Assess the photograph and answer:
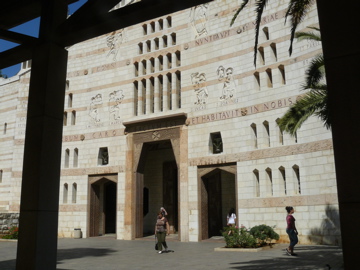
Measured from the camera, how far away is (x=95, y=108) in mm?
26688

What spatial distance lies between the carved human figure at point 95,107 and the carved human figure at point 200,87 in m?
7.32

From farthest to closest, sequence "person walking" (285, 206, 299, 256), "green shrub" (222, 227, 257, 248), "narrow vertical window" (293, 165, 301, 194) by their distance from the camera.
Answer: "narrow vertical window" (293, 165, 301, 194)
"green shrub" (222, 227, 257, 248)
"person walking" (285, 206, 299, 256)

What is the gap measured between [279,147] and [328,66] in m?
15.7

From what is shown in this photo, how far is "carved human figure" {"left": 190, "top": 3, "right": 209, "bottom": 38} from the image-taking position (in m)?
23.3

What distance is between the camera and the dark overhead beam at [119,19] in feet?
17.4

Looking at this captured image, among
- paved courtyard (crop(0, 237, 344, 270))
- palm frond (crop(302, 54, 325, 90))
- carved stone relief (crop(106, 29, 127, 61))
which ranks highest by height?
carved stone relief (crop(106, 29, 127, 61))

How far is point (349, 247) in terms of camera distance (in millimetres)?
3525

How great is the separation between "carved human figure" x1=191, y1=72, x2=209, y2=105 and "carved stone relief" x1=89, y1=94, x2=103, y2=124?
7.27m

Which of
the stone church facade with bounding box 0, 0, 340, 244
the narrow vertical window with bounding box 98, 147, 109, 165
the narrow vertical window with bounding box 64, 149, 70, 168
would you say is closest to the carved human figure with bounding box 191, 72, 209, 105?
the stone church facade with bounding box 0, 0, 340, 244

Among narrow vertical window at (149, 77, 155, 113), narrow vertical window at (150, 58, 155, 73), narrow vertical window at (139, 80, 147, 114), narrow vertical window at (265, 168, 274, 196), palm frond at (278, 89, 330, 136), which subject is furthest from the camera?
narrow vertical window at (150, 58, 155, 73)

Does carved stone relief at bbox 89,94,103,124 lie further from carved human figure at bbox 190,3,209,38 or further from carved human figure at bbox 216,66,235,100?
carved human figure at bbox 216,66,235,100

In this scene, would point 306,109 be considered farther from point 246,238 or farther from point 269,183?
point 269,183

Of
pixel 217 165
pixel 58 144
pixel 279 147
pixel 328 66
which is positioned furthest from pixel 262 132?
pixel 328 66

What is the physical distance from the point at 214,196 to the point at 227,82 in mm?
7048
